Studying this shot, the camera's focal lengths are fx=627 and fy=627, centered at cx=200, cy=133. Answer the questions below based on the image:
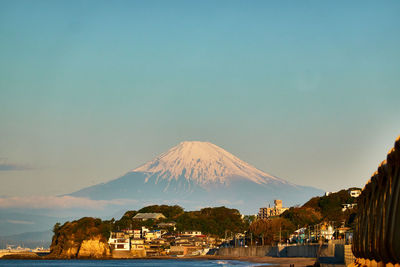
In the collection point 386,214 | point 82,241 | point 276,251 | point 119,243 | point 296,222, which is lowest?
point 119,243

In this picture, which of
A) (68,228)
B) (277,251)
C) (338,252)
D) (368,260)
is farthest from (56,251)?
(368,260)

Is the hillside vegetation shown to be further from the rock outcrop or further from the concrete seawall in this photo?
the rock outcrop

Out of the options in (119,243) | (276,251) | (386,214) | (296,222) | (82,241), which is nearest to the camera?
(386,214)

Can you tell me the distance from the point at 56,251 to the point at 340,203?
89498mm

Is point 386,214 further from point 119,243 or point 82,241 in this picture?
point 119,243

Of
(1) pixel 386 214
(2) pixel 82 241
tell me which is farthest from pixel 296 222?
(1) pixel 386 214

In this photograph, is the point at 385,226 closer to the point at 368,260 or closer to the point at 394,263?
the point at 394,263

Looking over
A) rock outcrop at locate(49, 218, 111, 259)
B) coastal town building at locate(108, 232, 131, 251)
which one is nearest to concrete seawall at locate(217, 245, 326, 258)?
coastal town building at locate(108, 232, 131, 251)

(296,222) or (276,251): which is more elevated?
(296,222)

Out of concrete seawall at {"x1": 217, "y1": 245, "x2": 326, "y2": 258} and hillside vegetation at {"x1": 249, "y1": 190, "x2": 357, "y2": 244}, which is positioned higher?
hillside vegetation at {"x1": 249, "y1": 190, "x2": 357, "y2": 244}

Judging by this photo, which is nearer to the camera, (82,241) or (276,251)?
(276,251)

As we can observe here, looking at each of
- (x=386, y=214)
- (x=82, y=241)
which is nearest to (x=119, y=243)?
(x=82, y=241)

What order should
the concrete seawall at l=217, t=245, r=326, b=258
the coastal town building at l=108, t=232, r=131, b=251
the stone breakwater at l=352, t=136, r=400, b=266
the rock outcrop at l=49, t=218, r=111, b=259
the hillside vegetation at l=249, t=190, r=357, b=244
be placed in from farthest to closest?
the coastal town building at l=108, t=232, r=131, b=251, the rock outcrop at l=49, t=218, r=111, b=259, the hillside vegetation at l=249, t=190, r=357, b=244, the concrete seawall at l=217, t=245, r=326, b=258, the stone breakwater at l=352, t=136, r=400, b=266

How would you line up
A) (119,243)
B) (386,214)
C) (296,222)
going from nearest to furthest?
(386,214) < (119,243) < (296,222)
